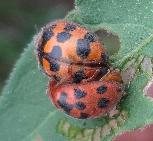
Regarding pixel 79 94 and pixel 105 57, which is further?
pixel 105 57

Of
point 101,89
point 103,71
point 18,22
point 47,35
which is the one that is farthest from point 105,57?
point 18,22

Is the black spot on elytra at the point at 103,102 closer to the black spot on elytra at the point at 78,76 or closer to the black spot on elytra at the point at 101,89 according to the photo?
the black spot on elytra at the point at 101,89

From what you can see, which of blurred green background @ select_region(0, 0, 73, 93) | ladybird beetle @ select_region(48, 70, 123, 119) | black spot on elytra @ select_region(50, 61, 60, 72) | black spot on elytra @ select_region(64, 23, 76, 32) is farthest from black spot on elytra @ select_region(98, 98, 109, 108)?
blurred green background @ select_region(0, 0, 73, 93)

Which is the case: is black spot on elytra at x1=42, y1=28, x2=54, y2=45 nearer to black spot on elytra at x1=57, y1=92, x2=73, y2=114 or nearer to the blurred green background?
black spot on elytra at x1=57, y1=92, x2=73, y2=114

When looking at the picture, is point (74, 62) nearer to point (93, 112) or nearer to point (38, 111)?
point (93, 112)

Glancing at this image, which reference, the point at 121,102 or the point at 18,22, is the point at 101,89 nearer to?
the point at 121,102

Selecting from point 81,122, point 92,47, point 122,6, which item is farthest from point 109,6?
point 81,122
